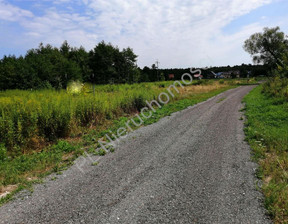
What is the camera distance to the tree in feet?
150

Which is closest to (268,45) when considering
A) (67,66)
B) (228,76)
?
(228,76)

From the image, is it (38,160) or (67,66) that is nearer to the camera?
(38,160)

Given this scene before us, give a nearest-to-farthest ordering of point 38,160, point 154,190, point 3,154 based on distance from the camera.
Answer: point 154,190, point 38,160, point 3,154

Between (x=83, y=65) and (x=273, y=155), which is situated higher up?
(x=83, y=65)

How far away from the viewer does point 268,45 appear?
157ft

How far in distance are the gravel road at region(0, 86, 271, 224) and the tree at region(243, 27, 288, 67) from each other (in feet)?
172

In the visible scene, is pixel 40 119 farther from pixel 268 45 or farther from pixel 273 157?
pixel 268 45

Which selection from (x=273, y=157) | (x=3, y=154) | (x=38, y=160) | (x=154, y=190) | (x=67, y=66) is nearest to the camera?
(x=154, y=190)

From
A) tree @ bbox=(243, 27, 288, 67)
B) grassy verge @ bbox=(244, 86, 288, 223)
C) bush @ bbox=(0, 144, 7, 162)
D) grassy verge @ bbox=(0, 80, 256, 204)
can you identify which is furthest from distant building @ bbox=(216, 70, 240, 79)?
bush @ bbox=(0, 144, 7, 162)

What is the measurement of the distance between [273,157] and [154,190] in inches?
121

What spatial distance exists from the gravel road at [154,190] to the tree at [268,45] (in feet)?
172

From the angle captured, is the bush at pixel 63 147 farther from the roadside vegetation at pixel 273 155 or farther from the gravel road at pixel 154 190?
the roadside vegetation at pixel 273 155

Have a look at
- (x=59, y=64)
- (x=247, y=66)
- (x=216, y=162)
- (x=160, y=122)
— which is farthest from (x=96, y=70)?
(x=247, y=66)

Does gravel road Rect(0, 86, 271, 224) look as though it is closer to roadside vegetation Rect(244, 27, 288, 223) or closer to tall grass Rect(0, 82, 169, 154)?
roadside vegetation Rect(244, 27, 288, 223)
